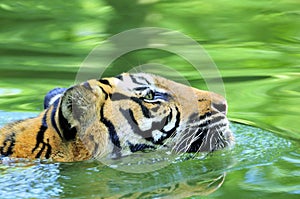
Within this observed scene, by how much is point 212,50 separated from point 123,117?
10.5 ft

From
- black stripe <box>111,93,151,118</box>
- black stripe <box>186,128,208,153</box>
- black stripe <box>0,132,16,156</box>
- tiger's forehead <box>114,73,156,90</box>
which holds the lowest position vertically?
black stripe <box>186,128,208,153</box>

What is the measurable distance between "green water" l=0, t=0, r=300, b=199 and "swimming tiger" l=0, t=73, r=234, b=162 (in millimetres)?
110

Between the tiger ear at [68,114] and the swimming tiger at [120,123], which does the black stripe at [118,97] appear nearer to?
the swimming tiger at [120,123]

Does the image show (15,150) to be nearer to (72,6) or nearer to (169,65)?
(169,65)

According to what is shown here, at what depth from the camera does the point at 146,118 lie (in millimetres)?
4613

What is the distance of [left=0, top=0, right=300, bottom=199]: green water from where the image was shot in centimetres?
445

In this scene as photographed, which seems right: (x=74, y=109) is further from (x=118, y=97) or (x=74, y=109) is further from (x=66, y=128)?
(x=118, y=97)

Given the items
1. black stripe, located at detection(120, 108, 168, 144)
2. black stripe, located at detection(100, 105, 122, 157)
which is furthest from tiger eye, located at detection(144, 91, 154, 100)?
black stripe, located at detection(100, 105, 122, 157)

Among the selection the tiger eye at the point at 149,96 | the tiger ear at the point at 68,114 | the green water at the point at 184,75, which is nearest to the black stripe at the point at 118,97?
the tiger eye at the point at 149,96

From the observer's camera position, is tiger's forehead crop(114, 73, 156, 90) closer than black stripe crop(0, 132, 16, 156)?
No

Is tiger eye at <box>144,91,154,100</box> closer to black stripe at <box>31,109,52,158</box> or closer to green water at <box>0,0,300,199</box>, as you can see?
green water at <box>0,0,300,199</box>

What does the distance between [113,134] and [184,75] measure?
2416 mm

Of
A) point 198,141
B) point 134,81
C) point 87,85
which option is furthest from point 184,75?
point 87,85

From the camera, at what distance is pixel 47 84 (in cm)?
662
